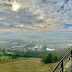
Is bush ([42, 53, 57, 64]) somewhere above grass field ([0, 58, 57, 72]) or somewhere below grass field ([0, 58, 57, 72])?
above

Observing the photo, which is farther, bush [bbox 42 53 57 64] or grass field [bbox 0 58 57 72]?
bush [bbox 42 53 57 64]

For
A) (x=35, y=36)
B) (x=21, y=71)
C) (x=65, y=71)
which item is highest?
(x=35, y=36)

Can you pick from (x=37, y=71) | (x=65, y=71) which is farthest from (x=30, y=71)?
(x=65, y=71)

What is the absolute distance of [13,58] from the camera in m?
27.2

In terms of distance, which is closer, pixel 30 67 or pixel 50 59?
pixel 30 67

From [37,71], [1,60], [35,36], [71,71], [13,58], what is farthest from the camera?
[35,36]

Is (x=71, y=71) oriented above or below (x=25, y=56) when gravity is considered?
above

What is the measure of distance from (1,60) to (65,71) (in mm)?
28621

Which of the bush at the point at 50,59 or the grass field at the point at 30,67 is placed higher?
the bush at the point at 50,59

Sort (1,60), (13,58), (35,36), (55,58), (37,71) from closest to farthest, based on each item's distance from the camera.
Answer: (37,71) < (55,58) < (1,60) < (13,58) < (35,36)

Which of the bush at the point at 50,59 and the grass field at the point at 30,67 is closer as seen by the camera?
the grass field at the point at 30,67

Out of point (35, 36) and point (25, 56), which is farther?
point (35, 36)

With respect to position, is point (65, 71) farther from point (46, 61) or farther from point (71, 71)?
point (46, 61)

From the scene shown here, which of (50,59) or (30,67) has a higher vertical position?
(50,59)
